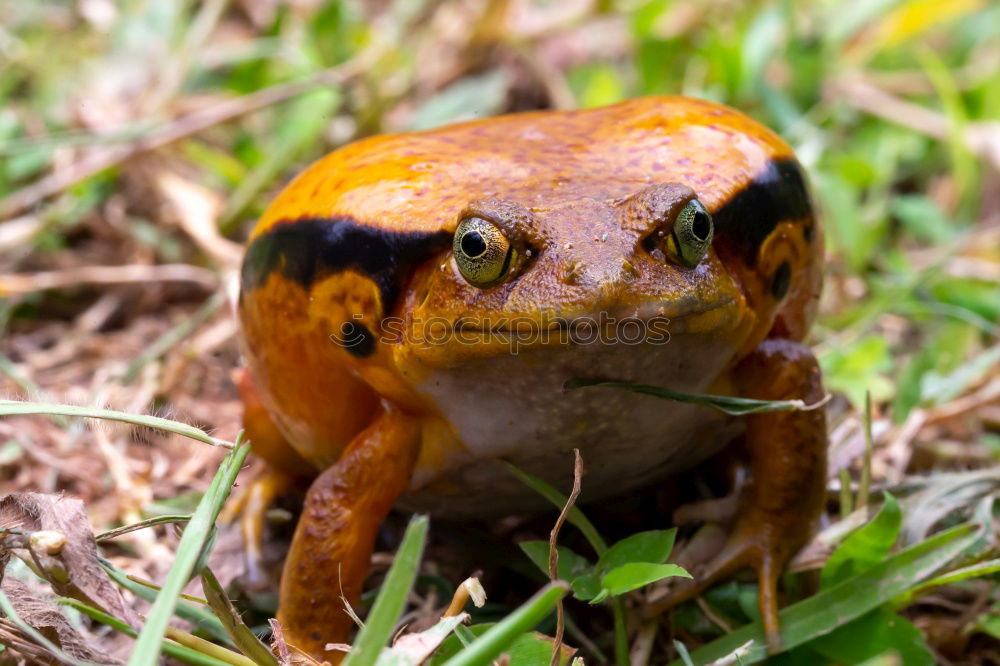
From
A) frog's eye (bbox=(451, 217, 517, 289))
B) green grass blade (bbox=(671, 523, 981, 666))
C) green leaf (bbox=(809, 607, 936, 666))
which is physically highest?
Answer: frog's eye (bbox=(451, 217, 517, 289))

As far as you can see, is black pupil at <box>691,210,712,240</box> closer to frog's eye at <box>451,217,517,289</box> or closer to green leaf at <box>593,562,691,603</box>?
frog's eye at <box>451,217,517,289</box>

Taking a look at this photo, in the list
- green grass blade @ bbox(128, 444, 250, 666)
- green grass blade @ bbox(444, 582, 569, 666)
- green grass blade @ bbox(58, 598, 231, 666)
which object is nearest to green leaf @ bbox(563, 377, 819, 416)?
green grass blade @ bbox(444, 582, 569, 666)

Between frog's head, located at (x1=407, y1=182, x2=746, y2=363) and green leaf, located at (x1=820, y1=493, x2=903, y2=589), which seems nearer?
frog's head, located at (x1=407, y1=182, x2=746, y2=363)

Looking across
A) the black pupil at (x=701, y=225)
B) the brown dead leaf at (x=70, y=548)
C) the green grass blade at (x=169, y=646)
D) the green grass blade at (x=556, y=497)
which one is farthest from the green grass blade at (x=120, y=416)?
the black pupil at (x=701, y=225)

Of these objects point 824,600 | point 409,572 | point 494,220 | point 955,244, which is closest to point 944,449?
point 824,600

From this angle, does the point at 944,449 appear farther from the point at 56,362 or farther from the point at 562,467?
the point at 56,362

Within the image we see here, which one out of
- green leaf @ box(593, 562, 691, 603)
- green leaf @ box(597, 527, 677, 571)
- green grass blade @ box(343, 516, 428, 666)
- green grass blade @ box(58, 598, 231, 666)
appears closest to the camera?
green grass blade @ box(343, 516, 428, 666)

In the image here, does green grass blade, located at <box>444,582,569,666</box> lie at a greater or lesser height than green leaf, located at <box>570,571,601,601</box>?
greater

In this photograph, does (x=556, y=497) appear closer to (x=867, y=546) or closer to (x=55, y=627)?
(x=867, y=546)
